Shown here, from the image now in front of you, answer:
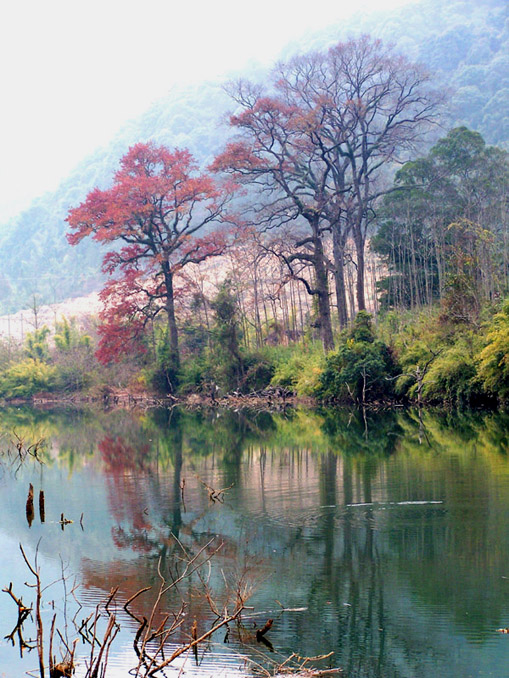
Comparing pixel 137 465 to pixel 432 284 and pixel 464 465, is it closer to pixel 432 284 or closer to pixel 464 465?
pixel 464 465

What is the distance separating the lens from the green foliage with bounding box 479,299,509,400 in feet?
68.8

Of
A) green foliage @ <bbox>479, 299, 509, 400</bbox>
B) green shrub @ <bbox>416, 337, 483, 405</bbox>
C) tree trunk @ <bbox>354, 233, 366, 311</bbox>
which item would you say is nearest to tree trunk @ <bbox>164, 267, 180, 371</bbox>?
tree trunk @ <bbox>354, 233, 366, 311</bbox>

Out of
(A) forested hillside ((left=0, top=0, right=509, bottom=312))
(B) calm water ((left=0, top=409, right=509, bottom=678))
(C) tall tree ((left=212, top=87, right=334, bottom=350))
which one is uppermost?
(A) forested hillside ((left=0, top=0, right=509, bottom=312))

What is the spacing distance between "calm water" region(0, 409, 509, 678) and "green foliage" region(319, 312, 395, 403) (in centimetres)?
661

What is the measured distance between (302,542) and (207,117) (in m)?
115

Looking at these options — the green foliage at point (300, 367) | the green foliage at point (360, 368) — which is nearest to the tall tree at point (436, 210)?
the green foliage at point (300, 367)

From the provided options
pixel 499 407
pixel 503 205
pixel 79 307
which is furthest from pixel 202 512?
pixel 79 307

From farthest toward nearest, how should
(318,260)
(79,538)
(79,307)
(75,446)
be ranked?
(79,307), (318,260), (75,446), (79,538)

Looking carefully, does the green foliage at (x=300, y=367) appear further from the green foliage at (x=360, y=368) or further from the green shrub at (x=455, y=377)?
the green shrub at (x=455, y=377)

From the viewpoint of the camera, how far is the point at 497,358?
21.2 metres

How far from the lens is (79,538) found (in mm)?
10930

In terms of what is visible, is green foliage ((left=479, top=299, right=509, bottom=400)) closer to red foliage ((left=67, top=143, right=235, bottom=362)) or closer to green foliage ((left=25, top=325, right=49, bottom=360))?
red foliage ((left=67, top=143, right=235, bottom=362))

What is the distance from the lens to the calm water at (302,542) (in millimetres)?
6660

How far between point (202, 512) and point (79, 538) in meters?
1.90
